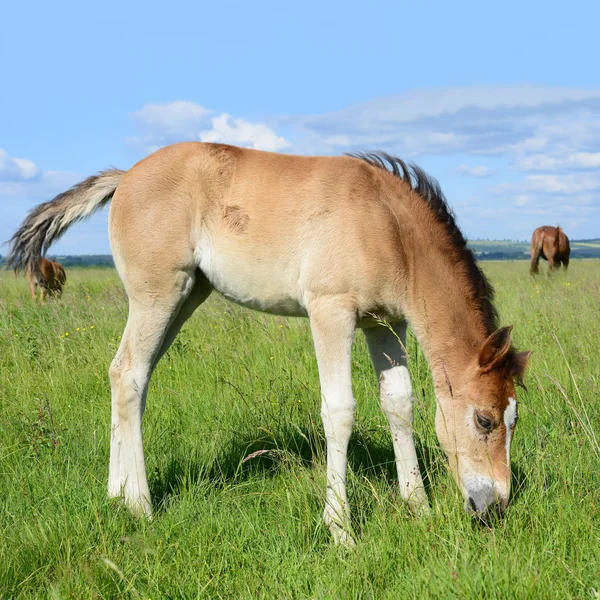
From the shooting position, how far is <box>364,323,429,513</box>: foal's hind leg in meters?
4.02

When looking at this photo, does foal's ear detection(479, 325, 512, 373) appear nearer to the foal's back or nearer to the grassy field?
the grassy field

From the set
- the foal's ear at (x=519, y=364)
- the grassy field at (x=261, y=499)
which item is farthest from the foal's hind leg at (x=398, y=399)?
the foal's ear at (x=519, y=364)

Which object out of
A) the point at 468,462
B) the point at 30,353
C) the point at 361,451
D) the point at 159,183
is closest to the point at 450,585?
the point at 468,462

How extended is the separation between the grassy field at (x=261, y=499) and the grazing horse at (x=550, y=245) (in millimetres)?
15399

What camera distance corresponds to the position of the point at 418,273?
3883mm

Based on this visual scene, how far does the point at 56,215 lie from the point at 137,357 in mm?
1368

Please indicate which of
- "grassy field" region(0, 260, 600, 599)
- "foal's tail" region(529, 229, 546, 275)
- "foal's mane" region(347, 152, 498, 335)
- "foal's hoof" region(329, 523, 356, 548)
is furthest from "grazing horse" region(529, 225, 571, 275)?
"foal's hoof" region(329, 523, 356, 548)

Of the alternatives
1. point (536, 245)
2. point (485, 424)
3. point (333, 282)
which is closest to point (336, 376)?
point (333, 282)

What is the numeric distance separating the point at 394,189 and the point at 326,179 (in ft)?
1.48

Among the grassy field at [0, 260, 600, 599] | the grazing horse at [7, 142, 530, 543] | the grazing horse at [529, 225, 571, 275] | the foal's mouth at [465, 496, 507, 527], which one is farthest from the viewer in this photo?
the grazing horse at [529, 225, 571, 275]

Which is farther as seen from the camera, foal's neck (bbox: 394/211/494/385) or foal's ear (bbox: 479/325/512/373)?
foal's neck (bbox: 394/211/494/385)

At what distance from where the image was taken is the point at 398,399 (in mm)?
4074

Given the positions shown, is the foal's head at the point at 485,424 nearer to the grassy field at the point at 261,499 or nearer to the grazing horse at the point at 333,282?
the grazing horse at the point at 333,282

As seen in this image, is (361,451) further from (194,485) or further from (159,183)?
(159,183)
